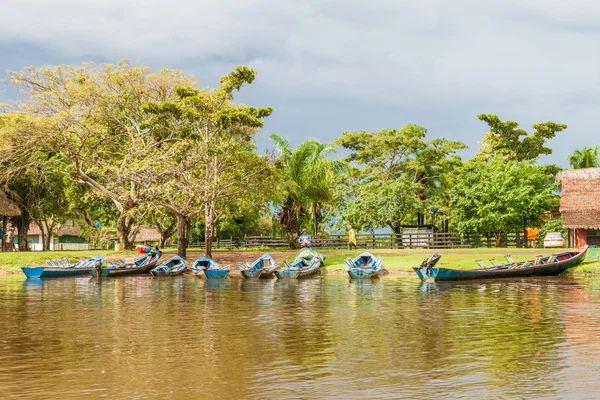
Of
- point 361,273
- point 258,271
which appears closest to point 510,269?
point 361,273

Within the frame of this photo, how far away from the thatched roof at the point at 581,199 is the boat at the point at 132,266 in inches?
1108

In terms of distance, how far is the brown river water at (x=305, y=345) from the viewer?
10.3 m

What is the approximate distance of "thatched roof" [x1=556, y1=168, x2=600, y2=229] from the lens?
46.6 meters

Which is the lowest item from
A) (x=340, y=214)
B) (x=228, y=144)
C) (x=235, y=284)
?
(x=235, y=284)

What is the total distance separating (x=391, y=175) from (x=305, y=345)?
44.4 metres

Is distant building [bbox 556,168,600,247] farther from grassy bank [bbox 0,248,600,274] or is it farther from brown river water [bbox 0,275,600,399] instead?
brown river water [bbox 0,275,600,399]

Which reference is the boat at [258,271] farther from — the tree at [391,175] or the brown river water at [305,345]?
the tree at [391,175]

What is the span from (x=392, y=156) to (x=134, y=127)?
71.4 feet

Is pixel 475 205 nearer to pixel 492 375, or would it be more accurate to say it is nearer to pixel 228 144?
pixel 228 144

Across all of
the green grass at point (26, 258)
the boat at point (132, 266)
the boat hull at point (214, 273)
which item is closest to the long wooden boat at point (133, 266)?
the boat at point (132, 266)

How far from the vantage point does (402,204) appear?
54844 millimetres

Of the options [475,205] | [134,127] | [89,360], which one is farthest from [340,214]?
[89,360]

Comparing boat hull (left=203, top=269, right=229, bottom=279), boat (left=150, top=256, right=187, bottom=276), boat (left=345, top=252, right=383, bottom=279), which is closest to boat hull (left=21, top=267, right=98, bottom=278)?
boat (left=150, top=256, right=187, bottom=276)

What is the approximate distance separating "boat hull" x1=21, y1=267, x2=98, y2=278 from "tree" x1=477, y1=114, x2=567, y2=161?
40418 millimetres
